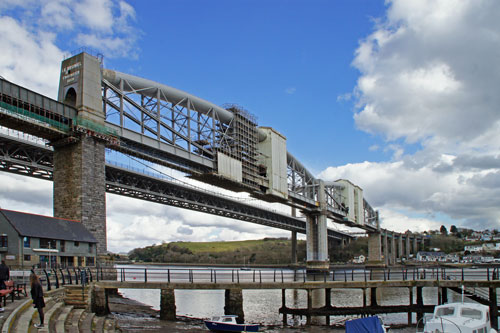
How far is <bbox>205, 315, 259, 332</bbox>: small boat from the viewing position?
27328 mm

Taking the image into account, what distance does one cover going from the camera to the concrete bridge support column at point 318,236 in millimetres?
110000

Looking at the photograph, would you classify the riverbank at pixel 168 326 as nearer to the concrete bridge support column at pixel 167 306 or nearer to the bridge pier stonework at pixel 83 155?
the concrete bridge support column at pixel 167 306

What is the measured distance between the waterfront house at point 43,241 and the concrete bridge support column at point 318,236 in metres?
76.7

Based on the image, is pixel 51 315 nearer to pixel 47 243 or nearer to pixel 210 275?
pixel 47 243

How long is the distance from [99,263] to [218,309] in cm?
1147

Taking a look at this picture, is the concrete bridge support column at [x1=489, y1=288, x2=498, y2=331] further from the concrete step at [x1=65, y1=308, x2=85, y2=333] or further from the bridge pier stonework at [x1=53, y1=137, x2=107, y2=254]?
the bridge pier stonework at [x1=53, y1=137, x2=107, y2=254]

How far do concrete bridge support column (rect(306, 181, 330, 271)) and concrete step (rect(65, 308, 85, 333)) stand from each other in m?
90.6

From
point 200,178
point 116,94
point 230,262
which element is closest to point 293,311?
point 116,94

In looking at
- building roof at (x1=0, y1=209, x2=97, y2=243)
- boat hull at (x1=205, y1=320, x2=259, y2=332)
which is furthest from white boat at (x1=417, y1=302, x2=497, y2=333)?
building roof at (x1=0, y1=209, x2=97, y2=243)

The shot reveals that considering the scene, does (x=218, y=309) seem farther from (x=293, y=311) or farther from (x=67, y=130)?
(x=67, y=130)

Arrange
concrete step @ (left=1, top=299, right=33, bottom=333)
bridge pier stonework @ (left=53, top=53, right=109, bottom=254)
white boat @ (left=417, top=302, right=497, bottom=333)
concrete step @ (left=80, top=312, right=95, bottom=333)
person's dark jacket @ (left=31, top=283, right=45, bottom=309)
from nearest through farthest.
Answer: concrete step @ (left=1, top=299, right=33, bottom=333)
person's dark jacket @ (left=31, top=283, right=45, bottom=309)
concrete step @ (left=80, top=312, right=95, bottom=333)
white boat @ (left=417, top=302, right=497, bottom=333)
bridge pier stonework @ (left=53, top=53, right=109, bottom=254)

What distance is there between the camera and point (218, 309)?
41625mm

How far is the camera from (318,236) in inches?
4437

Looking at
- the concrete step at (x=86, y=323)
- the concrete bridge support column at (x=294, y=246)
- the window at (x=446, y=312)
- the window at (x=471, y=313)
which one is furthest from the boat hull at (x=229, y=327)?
the concrete bridge support column at (x=294, y=246)
